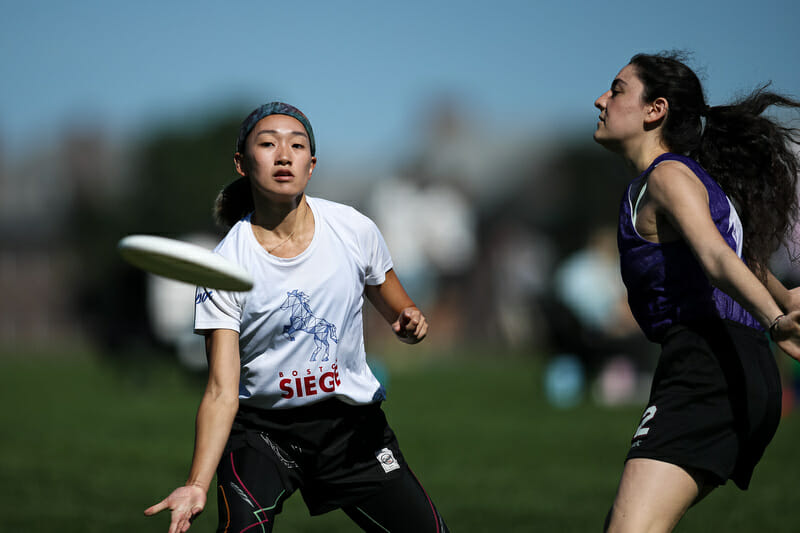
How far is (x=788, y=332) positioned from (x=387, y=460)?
5.43ft

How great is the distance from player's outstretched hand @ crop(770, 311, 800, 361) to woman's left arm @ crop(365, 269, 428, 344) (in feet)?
4.54

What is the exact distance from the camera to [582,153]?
2312 inches

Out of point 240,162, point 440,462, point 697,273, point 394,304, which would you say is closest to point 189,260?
point 240,162

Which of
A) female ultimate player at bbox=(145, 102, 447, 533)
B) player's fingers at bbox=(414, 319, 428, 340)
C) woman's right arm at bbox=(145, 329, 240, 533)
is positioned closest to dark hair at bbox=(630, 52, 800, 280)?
player's fingers at bbox=(414, 319, 428, 340)

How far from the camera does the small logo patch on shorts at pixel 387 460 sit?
12.4ft

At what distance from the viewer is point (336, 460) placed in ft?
12.2

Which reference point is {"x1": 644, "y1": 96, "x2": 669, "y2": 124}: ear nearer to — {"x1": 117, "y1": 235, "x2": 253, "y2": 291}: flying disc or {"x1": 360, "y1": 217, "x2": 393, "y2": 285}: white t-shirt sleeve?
{"x1": 360, "y1": 217, "x2": 393, "y2": 285}: white t-shirt sleeve

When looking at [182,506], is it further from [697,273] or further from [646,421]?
[697,273]

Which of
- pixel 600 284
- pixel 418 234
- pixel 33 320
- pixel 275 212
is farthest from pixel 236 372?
pixel 33 320

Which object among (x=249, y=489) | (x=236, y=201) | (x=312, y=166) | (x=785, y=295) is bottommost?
(x=249, y=489)

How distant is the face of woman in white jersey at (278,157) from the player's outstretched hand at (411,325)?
66cm

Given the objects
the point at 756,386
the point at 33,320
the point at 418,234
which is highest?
the point at 756,386

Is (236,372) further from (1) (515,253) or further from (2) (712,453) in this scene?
(1) (515,253)

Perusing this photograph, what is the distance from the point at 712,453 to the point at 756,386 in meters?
0.30
